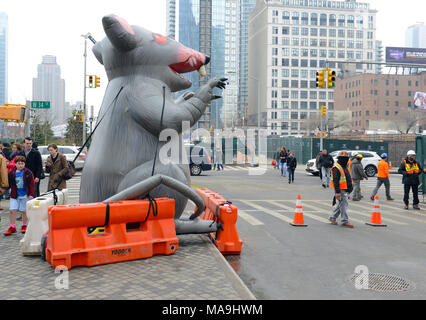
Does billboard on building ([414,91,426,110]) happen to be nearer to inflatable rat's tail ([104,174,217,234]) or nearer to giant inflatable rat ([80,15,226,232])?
giant inflatable rat ([80,15,226,232])

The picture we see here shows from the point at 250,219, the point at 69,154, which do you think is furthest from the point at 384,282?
the point at 69,154

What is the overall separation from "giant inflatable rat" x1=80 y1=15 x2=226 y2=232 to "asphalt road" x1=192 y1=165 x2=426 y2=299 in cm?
179

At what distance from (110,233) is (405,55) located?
103 m

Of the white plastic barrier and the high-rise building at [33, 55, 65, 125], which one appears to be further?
the high-rise building at [33, 55, 65, 125]

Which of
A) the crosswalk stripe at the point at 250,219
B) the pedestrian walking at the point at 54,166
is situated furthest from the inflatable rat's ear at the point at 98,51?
the crosswalk stripe at the point at 250,219

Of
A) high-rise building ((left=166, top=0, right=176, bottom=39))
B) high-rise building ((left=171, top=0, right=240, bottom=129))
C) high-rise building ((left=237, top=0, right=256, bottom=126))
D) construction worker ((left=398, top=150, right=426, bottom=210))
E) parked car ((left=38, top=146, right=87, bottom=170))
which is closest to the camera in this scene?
construction worker ((left=398, top=150, right=426, bottom=210))

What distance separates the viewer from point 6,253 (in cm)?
604

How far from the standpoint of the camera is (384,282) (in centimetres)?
545

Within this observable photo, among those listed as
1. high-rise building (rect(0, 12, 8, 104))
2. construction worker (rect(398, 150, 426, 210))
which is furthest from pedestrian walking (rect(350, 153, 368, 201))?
high-rise building (rect(0, 12, 8, 104))

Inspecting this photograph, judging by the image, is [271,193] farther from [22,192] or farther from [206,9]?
[206,9]

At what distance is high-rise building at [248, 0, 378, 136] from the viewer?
4505 inches

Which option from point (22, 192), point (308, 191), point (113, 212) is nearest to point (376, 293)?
point (113, 212)

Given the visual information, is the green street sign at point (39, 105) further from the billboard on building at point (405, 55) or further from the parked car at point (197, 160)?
the billboard on building at point (405, 55)

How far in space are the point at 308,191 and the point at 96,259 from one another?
43.6 feet
